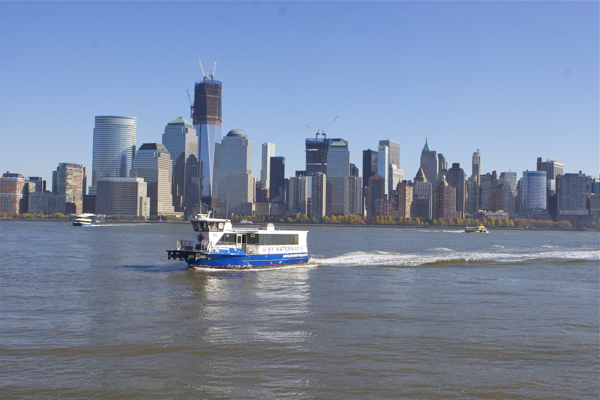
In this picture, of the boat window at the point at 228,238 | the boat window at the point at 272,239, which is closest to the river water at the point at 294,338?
the boat window at the point at 228,238

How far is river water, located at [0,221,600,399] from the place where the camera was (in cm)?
1844

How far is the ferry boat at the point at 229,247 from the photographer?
50281mm

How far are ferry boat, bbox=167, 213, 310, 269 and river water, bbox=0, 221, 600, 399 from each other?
3517 mm

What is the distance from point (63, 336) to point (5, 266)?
35.6 metres

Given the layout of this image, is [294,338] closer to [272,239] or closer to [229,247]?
[229,247]

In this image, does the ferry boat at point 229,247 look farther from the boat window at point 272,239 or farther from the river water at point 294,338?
the river water at point 294,338

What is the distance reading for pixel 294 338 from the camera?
24.5 m

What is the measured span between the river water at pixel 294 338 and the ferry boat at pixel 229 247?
3.52m

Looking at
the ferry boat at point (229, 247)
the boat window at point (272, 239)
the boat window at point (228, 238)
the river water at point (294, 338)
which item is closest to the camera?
the river water at point (294, 338)

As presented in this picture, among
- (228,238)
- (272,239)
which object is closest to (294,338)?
(228,238)

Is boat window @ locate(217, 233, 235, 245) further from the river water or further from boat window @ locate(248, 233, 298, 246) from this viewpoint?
the river water

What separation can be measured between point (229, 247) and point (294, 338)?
1080 inches

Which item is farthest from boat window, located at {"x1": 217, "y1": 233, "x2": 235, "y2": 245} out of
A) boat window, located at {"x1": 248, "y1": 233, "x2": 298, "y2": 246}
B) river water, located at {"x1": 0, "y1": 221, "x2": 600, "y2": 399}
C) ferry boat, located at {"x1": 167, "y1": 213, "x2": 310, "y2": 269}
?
river water, located at {"x1": 0, "y1": 221, "x2": 600, "y2": 399}

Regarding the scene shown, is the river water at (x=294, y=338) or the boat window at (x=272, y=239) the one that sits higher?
the boat window at (x=272, y=239)
